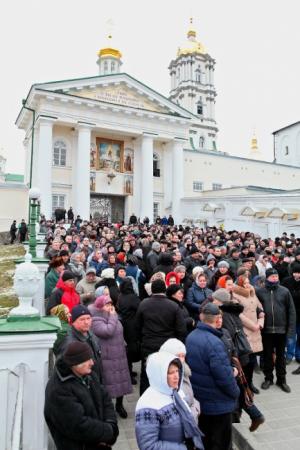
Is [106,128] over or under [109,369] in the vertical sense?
over

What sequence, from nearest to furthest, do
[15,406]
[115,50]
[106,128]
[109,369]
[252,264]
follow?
[15,406]
[109,369]
[252,264]
[106,128]
[115,50]

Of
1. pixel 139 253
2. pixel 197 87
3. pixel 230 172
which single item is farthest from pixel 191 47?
pixel 139 253

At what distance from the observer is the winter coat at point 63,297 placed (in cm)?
534

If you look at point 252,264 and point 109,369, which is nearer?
point 109,369

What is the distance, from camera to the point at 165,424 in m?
2.63

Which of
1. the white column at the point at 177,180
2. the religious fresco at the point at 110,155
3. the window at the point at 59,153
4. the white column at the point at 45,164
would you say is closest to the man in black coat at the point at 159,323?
the white column at the point at 45,164

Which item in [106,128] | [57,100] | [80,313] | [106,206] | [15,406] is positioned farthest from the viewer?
[106,206]

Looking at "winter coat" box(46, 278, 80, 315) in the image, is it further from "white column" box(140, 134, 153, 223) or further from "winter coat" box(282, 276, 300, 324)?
"white column" box(140, 134, 153, 223)

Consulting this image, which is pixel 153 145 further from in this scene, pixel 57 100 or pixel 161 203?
pixel 57 100

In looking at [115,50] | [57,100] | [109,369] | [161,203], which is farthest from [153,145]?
[109,369]

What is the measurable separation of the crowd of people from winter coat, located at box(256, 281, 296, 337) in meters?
0.02

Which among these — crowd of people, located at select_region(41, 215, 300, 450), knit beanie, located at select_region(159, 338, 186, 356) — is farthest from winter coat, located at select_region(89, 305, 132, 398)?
knit beanie, located at select_region(159, 338, 186, 356)

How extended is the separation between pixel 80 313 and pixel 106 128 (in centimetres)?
2893

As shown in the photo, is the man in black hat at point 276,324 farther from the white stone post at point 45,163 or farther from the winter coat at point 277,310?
the white stone post at point 45,163
